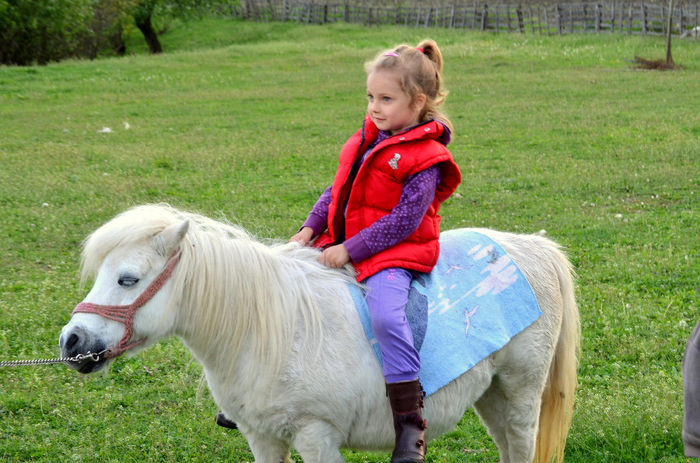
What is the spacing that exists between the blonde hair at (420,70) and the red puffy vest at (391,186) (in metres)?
0.13

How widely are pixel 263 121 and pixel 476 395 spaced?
1509 cm

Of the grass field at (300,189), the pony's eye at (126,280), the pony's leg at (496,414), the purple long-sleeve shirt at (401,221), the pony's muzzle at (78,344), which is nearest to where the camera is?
the pony's muzzle at (78,344)

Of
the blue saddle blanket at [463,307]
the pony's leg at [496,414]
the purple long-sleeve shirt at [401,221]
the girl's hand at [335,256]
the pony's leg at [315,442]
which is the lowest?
the pony's leg at [496,414]

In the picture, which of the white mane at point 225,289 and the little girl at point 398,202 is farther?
the little girl at point 398,202

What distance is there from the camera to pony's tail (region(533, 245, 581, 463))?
4.35m

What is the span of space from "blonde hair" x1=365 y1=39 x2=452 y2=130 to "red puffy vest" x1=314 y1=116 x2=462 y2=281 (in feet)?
0.43

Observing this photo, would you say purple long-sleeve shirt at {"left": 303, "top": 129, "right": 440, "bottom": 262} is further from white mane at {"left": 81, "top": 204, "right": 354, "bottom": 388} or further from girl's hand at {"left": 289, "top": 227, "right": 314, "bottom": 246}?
girl's hand at {"left": 289, "top": 227, "right": 314, "bottom": 246}

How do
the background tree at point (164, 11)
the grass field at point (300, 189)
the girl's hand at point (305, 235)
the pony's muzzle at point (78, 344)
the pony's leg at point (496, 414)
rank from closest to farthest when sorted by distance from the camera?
the pony's muzzle at point (78, 344) → the girl's hand at point (305, 235) → the pony's leg at point (496, 414) → the grass field at point (300, 189) → the background tree at point (164, 11)

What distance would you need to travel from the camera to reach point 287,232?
9.16 meters

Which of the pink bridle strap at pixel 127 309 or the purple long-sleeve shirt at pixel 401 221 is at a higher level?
the purple long-sleeve shirt at pixel 401 221

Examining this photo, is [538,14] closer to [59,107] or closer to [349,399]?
[59,107]

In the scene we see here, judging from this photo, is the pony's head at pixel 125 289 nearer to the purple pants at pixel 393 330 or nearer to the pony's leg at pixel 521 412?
the purple pants at pixel 393 330

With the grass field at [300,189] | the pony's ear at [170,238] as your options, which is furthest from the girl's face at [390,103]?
the grass field at [300,189]

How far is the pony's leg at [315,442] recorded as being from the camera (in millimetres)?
3473
